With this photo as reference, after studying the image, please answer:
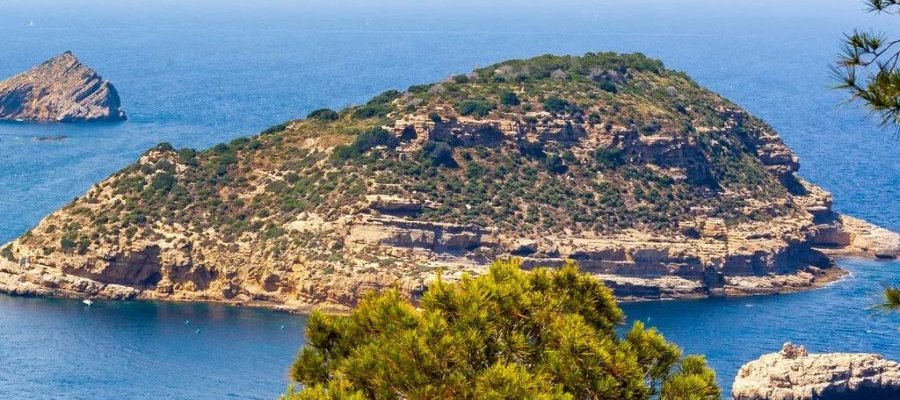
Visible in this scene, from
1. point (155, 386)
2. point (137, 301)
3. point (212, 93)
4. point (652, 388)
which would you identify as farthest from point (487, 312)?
point (212, 93)

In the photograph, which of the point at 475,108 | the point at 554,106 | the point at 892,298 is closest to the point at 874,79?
the point at 892,298

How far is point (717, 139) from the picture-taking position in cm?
9762

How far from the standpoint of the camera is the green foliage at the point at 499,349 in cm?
2286

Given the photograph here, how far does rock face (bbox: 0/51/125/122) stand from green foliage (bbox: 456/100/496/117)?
5898cm

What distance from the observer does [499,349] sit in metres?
23.9

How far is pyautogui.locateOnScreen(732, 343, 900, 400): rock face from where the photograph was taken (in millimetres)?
61688

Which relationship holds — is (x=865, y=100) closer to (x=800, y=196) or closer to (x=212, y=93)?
(x=800, y=196)

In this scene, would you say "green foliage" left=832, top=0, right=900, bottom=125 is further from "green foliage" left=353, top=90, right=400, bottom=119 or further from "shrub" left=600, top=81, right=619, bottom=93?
"shrub" left=600, top=81, right=619, bottom=93

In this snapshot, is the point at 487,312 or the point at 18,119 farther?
the point at 18,119

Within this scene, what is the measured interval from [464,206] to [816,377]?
2702 centimetres

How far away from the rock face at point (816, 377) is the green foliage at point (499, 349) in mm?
37250

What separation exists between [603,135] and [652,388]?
69358 millimetres

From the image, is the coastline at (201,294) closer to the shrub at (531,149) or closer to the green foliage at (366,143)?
the green foliage at (366,143)

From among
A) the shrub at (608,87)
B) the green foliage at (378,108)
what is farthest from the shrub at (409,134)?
the shrub at (608,87)
